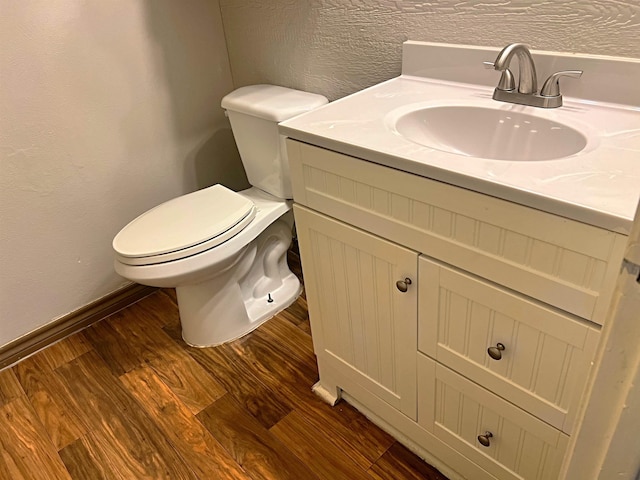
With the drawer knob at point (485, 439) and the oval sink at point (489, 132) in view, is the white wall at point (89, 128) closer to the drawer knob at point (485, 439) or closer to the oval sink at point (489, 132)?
the oval sink at point (489, 132)

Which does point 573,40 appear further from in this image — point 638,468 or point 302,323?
point 302,323

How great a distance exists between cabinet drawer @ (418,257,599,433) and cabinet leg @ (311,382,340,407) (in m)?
0.49

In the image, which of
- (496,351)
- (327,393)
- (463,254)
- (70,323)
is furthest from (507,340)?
(70,323)

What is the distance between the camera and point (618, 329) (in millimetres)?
415

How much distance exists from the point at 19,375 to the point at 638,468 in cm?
185

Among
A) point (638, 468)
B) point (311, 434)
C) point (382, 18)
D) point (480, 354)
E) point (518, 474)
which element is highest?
point (382, 18)

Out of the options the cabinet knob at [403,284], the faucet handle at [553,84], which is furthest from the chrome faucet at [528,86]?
the cabinet knob at [403,284]

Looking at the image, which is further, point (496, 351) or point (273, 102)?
point (273, 102)

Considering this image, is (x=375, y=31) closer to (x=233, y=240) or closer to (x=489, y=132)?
(x=489, y=132)

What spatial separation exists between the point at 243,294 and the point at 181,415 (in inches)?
19.1

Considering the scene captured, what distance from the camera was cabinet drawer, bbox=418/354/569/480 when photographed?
1.01 metres

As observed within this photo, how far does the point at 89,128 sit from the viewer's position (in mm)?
1733

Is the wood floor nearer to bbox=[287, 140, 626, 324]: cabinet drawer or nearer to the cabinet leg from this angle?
the cabinet leg

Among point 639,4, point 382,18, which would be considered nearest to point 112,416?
point 382,18
